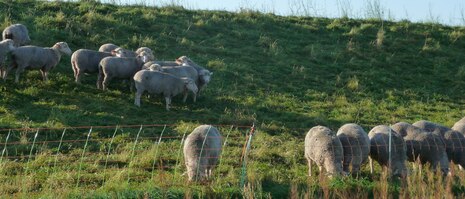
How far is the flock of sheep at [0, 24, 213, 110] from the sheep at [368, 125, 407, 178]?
5.75 metres

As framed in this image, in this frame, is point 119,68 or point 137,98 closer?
point 137,98

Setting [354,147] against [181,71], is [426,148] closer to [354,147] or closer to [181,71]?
[354,147]

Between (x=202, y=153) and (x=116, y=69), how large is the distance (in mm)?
6857

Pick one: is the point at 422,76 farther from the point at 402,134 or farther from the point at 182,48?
the point at 402,134

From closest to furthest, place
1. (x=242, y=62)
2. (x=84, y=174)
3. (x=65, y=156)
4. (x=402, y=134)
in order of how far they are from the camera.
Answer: (x=84, y=174) < (x=65, y=156) < (x=402, y=134) < (x=242, y=62)

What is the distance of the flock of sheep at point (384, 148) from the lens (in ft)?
35.4

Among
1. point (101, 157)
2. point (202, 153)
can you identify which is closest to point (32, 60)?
point (101, 157)

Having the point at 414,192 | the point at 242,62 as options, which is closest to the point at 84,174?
the point at 414,192

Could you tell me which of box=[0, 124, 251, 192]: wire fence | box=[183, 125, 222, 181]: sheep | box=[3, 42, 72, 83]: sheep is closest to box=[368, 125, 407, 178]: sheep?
box=[0, 124, 251, 192]: wire fence

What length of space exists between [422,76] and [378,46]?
9.95ft

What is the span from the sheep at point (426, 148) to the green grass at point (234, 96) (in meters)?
0.92

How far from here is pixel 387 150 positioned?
11305mm

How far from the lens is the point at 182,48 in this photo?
2188 centimetres

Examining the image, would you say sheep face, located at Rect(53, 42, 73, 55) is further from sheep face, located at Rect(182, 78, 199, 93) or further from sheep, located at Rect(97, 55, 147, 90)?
sheep face, located at Rect(182, 78, 199, 93)
